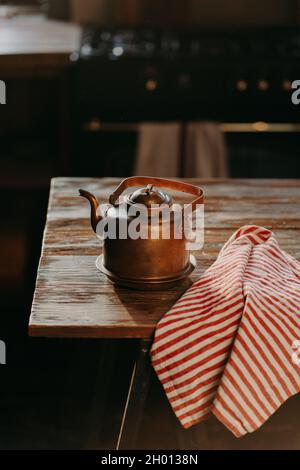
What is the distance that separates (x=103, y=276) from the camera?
1463 mm

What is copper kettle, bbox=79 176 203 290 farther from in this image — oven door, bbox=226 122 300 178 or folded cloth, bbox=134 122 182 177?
oven door, bbox=226 122 300 178

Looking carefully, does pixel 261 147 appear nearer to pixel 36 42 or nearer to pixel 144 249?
pixel 36 42

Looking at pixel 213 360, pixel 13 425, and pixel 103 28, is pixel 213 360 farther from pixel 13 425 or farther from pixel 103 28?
pixel 103 28

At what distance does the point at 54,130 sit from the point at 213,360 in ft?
7.78

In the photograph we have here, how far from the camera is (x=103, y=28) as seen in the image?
345cm

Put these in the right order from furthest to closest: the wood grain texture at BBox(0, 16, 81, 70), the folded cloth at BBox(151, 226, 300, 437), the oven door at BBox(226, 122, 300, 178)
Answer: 1. the oven door at BBox(226, 122, 300, 178)
2. the wood grain texture at BBox(0, 16, 81, 70)
3. the folded cloth at BBox(151, 226, 300, 437)

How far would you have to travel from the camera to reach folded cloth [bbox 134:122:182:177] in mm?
2990

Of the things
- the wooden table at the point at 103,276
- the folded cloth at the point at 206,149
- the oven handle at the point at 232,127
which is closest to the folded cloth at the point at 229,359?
the wooden table at the point at 103,276

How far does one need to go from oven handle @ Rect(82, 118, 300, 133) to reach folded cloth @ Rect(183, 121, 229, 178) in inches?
3.2

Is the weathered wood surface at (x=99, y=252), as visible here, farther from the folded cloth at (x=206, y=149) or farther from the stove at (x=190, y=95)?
the stove at (x=190, y=95)

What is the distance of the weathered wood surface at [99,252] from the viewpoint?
4.23ft

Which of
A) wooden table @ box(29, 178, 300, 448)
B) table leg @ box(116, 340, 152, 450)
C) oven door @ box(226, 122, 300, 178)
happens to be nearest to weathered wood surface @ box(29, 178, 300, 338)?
wooden table @ box(29, 178, 300, 448)

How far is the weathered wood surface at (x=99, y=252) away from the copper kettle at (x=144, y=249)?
24 mm

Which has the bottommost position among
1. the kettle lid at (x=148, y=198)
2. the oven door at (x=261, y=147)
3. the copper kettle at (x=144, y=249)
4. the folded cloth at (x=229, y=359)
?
the oven door at (x=261, y=147)
